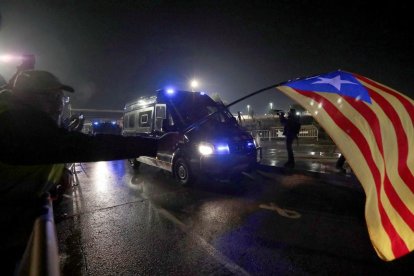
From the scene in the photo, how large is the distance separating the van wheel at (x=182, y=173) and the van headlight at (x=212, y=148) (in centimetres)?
69

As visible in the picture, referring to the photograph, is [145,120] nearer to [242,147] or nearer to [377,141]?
[242,147]

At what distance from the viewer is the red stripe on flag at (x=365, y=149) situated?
1.94 metres

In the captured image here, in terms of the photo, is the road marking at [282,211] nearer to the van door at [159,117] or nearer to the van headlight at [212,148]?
the van headlight at [212,148]

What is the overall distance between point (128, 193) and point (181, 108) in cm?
275

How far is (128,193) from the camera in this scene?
6.79 metres

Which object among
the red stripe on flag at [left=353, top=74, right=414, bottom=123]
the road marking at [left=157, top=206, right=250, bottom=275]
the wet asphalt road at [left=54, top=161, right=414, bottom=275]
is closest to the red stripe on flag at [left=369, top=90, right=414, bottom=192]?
the red stripe on flag at [left=353, top=74, right=414, bottom=123]

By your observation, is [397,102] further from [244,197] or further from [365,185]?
[244,197]

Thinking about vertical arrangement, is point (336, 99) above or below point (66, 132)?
above

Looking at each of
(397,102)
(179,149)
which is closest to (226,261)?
(397,102)

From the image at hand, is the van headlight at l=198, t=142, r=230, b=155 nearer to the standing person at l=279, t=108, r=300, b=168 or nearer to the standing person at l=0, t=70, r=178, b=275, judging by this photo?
the standing person at l=279, t=108, r=300, b=168

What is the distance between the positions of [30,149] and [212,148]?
5291 mm

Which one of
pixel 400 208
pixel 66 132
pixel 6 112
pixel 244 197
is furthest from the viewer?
pixel 244 197

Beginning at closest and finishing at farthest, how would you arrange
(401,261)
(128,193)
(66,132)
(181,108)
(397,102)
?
(66,132), (397,102), (401,261), (128,193), (181,108)

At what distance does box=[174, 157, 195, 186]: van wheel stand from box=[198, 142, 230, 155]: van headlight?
689 millimetres
